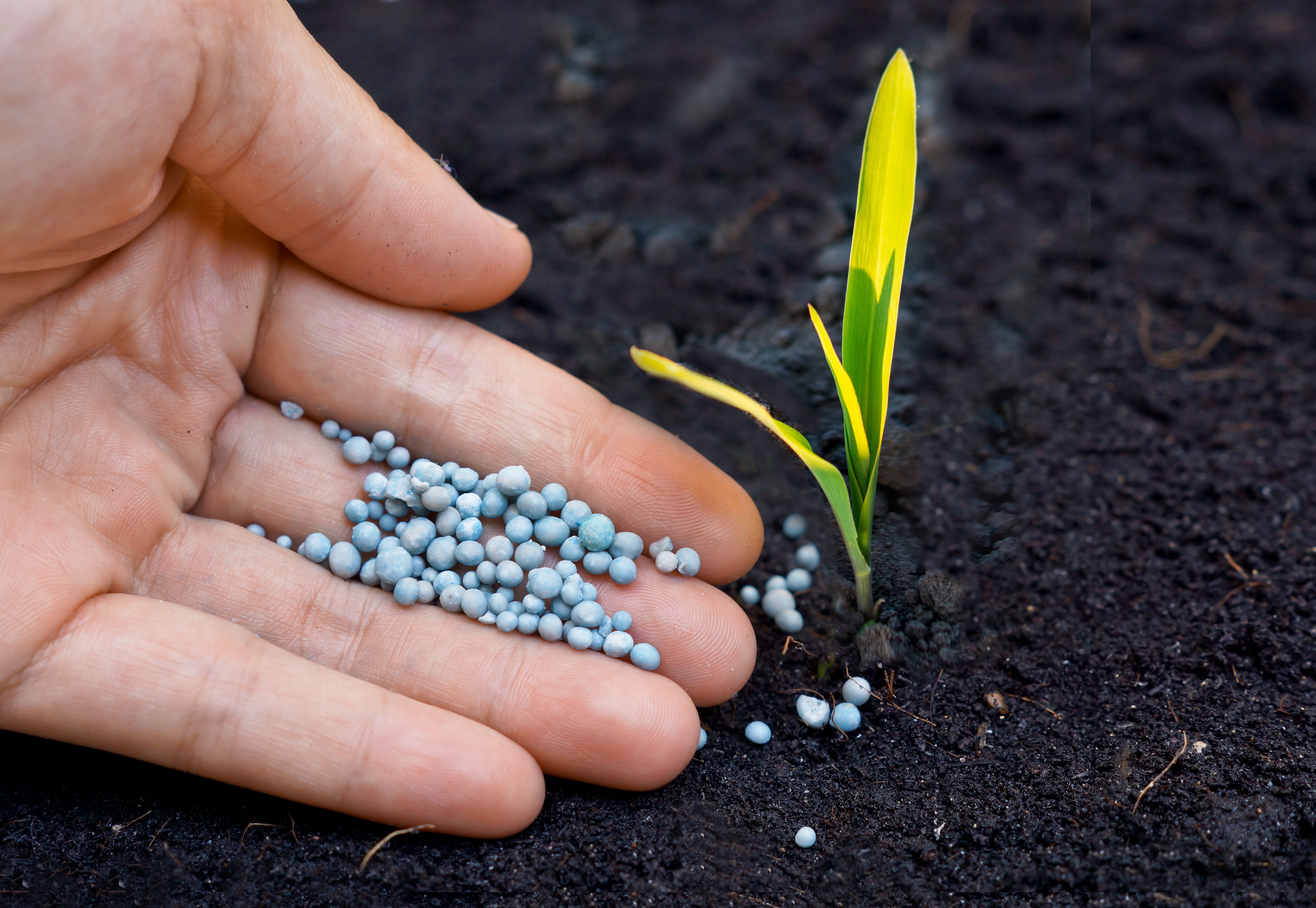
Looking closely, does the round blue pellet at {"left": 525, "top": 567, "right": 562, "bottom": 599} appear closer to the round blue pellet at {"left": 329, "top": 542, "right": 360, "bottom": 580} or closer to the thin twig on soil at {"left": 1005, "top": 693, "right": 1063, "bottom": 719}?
the round blue pellet at {"left": 329, "top": 542, "right": 360, "bottom": 580}

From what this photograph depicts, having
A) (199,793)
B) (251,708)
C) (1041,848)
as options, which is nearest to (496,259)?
(251,708)

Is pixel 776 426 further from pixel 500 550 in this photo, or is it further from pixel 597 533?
pixel 500 550

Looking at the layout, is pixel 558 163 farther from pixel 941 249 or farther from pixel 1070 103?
pixel 1070 103

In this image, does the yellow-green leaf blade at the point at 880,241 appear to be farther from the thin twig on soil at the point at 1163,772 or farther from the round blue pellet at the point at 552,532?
the thin twig on soil at the point at 1163,772

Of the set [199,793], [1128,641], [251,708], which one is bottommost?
[1128,641]

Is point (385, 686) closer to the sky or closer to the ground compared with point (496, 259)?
closer to the ground
